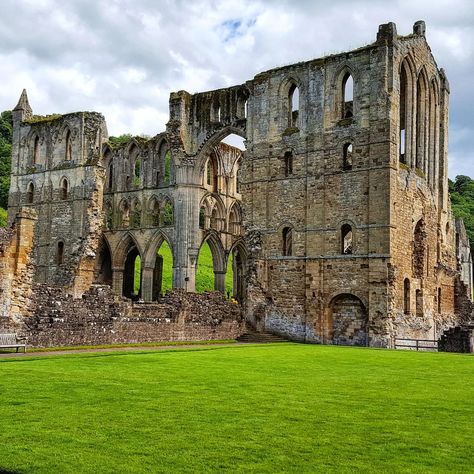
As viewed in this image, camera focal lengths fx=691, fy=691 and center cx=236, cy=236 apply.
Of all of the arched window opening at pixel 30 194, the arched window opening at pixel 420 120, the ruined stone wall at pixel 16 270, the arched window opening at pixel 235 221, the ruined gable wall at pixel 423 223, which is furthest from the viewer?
the arched window opening at pixel 235 221

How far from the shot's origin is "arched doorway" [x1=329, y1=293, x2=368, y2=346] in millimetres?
28953

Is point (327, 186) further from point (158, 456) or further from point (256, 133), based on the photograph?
point (158, 456)

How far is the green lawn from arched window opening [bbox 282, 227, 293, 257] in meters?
18.1

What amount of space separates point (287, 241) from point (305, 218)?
6.85 ft

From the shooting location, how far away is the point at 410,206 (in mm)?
30812

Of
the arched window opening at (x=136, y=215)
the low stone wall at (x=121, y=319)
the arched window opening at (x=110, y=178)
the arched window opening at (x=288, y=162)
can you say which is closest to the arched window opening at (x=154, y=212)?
the arched window opening at (x=136, y=215)

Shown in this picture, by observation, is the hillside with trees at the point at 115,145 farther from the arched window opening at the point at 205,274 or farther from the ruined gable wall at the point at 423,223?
A: the ruined gable wall at the point at 423,223

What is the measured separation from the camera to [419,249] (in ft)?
105

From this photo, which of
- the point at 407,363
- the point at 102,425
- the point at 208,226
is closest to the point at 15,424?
the point at 102,425

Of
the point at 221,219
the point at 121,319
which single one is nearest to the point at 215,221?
the point at 221,219

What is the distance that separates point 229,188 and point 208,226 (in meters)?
3.56

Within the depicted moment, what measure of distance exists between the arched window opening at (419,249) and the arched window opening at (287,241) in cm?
570

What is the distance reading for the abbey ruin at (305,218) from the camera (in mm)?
25078

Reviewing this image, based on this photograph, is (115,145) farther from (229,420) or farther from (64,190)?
(229,420)
